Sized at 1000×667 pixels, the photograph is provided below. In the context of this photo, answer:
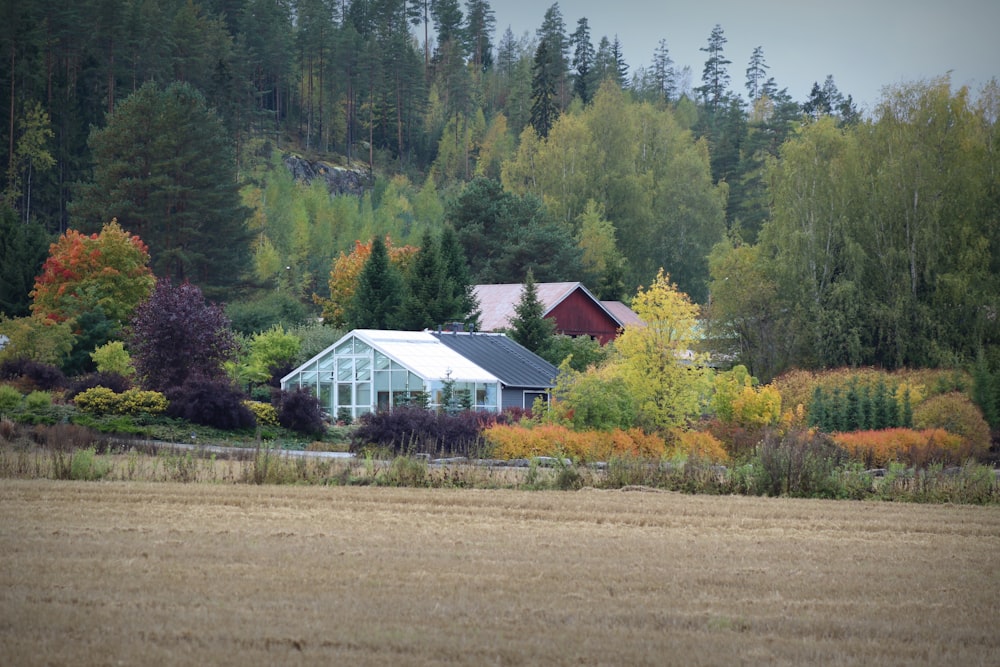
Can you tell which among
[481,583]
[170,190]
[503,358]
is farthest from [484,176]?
[481,583]

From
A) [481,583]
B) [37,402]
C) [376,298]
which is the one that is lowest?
[481,583]

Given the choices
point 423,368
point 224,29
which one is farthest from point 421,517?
point 224,29

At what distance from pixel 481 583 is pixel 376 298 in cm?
4313

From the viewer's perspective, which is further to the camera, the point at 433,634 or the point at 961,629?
the point at 961,629

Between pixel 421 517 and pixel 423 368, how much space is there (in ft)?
83.1

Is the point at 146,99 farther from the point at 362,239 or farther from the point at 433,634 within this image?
the point at 433,634

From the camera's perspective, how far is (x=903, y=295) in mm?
50250

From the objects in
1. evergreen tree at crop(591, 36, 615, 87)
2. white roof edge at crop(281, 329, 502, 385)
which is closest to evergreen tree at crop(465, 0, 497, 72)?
evergreen tree at crop(591, 36, 615, 87)

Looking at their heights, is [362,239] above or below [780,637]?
above

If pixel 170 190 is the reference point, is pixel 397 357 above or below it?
below

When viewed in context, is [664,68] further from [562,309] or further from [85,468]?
[85,468]

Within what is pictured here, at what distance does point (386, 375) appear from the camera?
141ft

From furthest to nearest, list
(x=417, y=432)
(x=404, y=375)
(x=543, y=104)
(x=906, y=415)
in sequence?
Result: (x=543, y=104)
(x=404, y=375)
(x=906, y=415)
(x=417, y=432)

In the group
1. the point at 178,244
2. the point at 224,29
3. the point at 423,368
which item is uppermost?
the point at 224,29
